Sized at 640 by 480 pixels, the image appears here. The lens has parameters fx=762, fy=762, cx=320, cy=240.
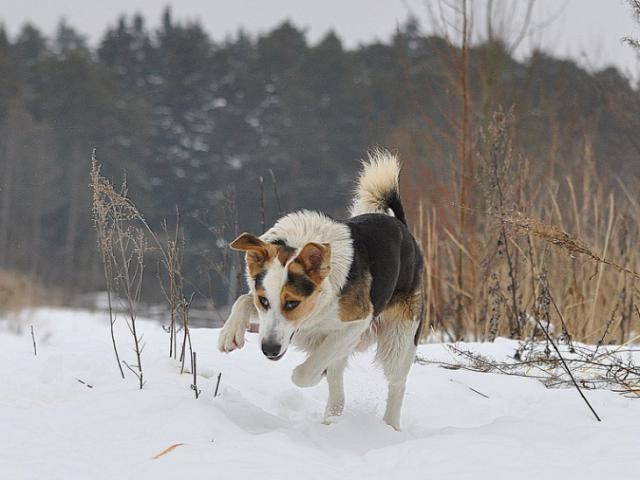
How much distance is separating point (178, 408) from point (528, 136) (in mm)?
9899

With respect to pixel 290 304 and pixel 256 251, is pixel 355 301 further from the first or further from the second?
pixel 256 251

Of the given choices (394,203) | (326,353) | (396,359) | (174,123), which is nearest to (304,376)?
(326,353)

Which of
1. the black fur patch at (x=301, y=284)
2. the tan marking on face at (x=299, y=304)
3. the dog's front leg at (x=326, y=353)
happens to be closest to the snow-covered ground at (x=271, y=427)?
the dog's front leg at (x=326, y=353)

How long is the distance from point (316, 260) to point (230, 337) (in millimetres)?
609

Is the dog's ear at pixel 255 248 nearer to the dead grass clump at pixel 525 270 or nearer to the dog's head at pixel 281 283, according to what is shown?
the dog's head at pixel 281 283

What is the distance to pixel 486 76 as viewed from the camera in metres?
9.34

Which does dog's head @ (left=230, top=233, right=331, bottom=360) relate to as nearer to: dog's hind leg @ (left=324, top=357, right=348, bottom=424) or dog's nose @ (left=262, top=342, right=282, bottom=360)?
dog's nose @ (left=262, top=342, right=282, bottom=360)

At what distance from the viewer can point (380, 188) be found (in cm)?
497

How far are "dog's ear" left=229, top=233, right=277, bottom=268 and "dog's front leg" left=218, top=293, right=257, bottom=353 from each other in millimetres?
277

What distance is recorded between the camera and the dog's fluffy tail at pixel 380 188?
194 inches

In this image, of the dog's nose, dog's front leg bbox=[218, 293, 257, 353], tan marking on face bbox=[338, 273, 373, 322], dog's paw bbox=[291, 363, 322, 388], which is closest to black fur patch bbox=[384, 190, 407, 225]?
tan marking on face bbox=[338, 273, 373, 322]

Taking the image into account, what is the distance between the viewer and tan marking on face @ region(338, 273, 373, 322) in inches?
155

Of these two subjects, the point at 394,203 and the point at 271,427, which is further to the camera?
the point at 394,203

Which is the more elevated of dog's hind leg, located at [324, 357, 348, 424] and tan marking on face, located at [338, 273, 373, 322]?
tan marking on face, located at [338, 273, 373, 322]
